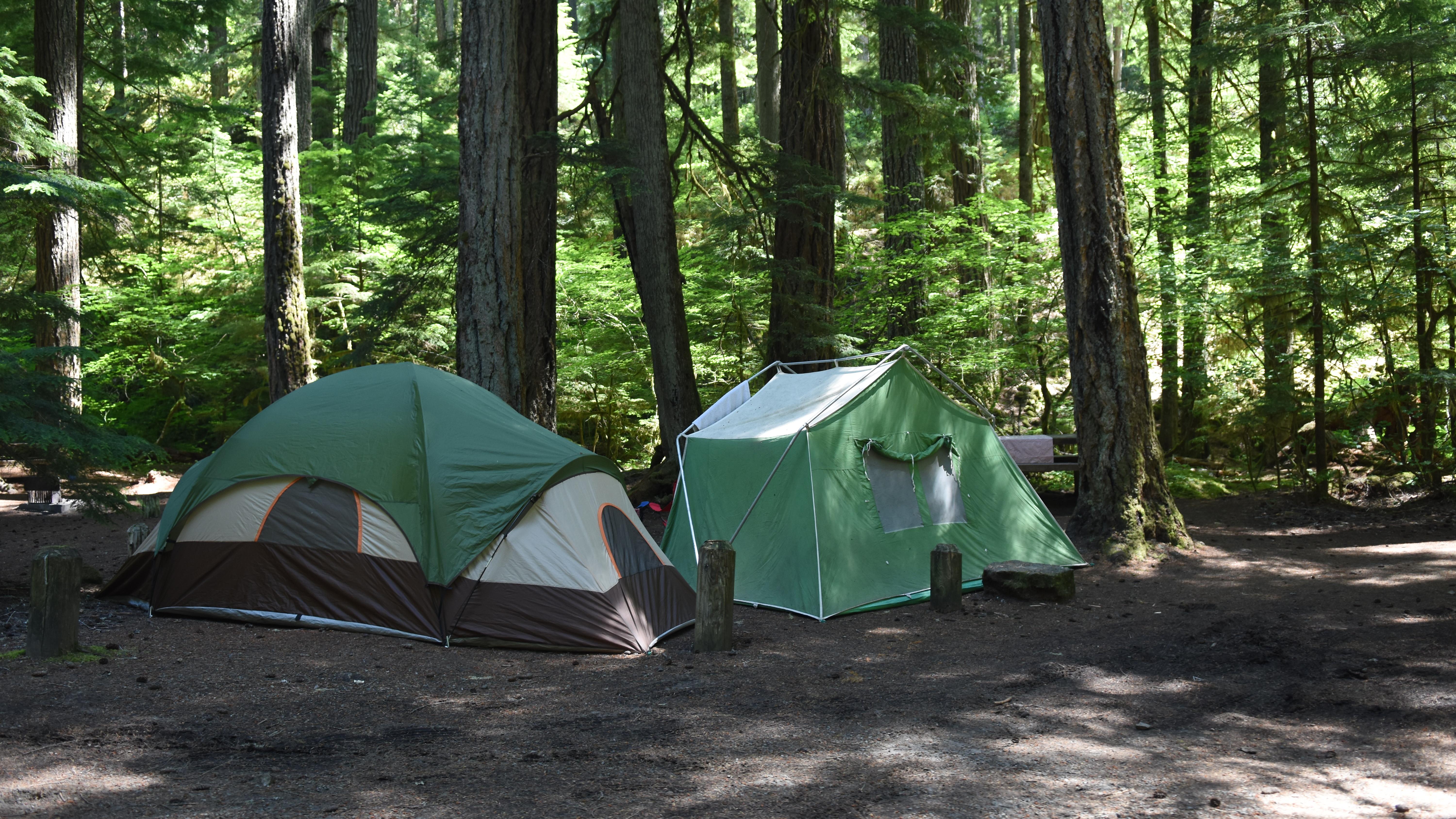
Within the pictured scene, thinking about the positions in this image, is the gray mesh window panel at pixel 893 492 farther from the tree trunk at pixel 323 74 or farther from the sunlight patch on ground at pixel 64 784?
the tree trunk at pixel 323 74

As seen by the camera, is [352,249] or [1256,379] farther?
[352,249]

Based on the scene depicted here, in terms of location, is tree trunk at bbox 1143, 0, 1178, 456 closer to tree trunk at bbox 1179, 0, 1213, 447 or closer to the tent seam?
tree trunk at bbox 1179, 0, 1213, 447

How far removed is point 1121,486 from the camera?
928cm


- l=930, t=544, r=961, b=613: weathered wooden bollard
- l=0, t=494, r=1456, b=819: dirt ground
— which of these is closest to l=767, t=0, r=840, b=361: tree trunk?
l=930, t=544, r=961, b=613: weathered wooden bollard

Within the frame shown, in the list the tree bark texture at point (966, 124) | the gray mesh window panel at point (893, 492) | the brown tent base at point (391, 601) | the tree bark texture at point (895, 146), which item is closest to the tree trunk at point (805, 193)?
the tree bark texture at point (895, 146)

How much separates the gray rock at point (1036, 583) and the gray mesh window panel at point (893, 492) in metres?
0.79

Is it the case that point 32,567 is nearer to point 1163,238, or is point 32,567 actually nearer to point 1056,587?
point 1056,587

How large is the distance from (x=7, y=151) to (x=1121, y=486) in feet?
42.6

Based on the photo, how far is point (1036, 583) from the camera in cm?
763

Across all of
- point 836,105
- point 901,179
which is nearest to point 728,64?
point 901,179

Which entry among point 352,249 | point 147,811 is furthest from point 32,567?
point 352,249

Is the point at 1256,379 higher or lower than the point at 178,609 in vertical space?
higher

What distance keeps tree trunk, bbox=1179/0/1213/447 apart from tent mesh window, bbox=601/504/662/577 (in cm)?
880

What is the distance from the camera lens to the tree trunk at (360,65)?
60.0 feet
